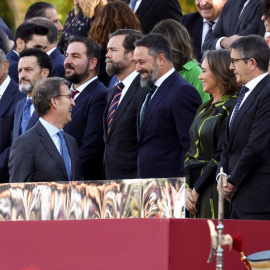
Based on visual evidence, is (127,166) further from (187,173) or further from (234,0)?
(234,0)

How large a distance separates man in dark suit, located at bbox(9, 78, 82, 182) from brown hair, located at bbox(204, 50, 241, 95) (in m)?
1.41

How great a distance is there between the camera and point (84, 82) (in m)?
9.19

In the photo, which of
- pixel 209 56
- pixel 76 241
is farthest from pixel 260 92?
pixel 76 241

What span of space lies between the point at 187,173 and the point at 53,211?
248 centimetres

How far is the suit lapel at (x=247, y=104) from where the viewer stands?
6.93 metres

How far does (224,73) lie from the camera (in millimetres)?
7621

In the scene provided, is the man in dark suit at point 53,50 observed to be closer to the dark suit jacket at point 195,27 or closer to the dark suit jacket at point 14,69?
the dark suit jacket at point 14,69

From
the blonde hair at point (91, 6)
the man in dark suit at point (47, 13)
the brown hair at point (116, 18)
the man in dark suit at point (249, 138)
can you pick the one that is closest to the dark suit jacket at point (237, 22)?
the brown hair at point (116, 18)

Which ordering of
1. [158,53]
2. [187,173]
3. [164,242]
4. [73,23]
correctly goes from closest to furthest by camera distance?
[164,242]
[187,173]
[158,53]
[73,23]

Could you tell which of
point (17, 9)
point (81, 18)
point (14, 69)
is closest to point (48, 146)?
point (14, 69)

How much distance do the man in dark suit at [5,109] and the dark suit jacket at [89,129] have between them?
732 millimetres

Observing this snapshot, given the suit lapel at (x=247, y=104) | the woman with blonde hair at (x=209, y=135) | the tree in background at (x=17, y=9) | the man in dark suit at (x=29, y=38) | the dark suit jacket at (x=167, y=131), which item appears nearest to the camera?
the suit lapel at (x=247, y=104)

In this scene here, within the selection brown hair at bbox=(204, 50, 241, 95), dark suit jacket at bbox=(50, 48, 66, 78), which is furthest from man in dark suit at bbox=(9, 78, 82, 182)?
dark suit jacket at bbox=(50, 48, 66, 78)

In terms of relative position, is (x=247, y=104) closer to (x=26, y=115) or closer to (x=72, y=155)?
(x=72, y=155)
